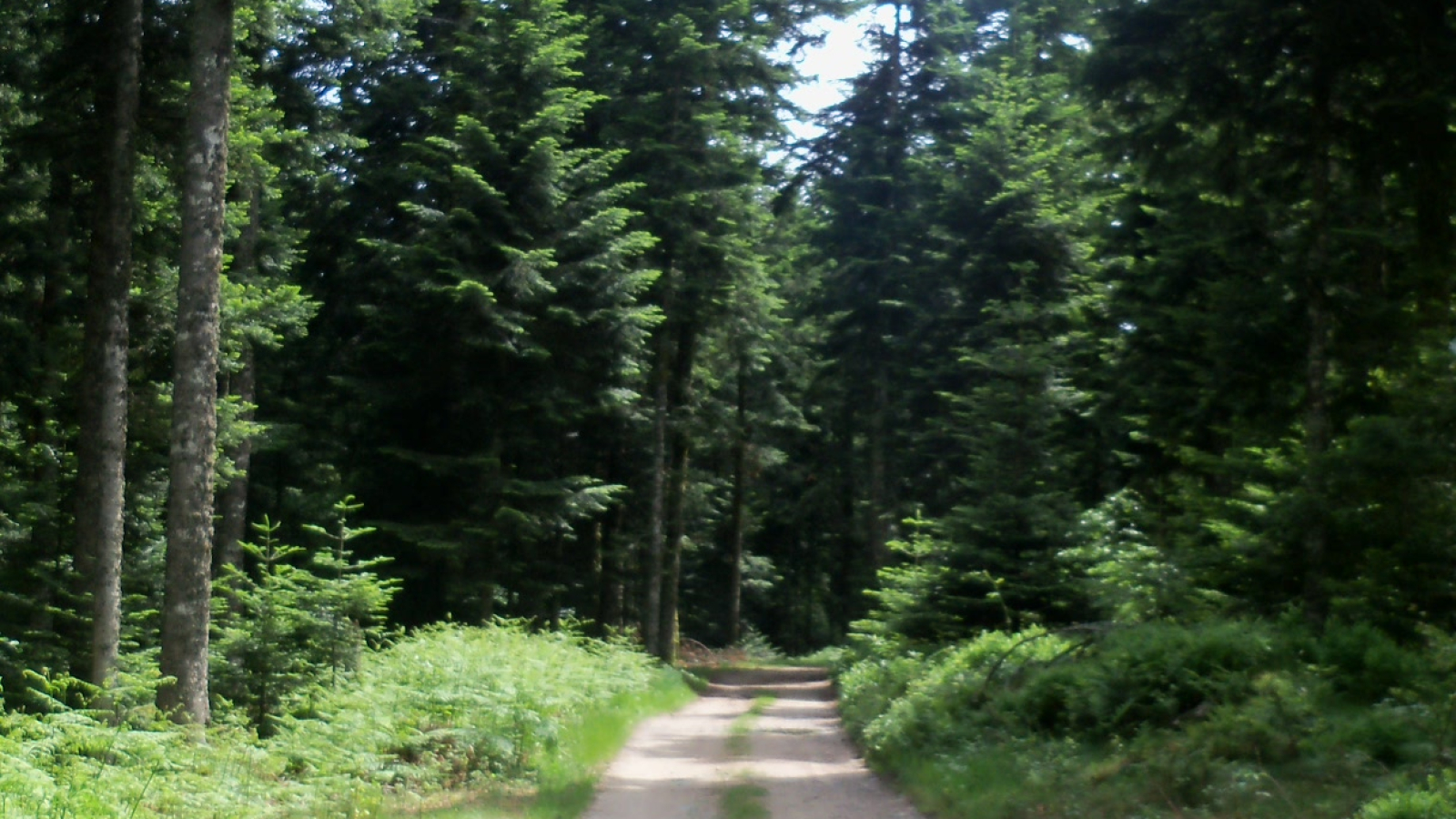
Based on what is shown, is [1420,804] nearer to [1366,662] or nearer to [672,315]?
[1366,662]

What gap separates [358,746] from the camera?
11.3 m

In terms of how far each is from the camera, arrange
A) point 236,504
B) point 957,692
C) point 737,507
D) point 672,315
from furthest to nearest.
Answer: point 737,507 < point 672,315 < point 236,504 < point 957,692

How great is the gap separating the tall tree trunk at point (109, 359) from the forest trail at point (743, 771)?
6282 millimetres

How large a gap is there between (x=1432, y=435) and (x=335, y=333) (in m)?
21.7

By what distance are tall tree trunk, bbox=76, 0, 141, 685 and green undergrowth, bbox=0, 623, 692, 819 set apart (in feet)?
4.58

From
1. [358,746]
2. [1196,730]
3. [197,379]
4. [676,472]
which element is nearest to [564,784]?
[358,746]

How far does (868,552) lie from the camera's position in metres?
36.6

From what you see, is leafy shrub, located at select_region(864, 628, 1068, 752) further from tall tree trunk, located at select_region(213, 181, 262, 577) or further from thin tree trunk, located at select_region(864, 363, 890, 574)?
thin tree trunk, located at select_region(864, 363, 890, 574)

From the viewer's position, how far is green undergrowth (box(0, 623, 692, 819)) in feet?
28.3

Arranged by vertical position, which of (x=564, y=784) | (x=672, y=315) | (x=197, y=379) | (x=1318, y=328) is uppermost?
(x=672, y=315)

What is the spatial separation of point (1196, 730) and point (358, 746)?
7630 millimetres

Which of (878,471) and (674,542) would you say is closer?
(674,542)

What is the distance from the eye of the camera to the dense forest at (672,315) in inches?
510

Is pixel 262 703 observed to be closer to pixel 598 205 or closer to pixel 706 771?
pixel 706 771
